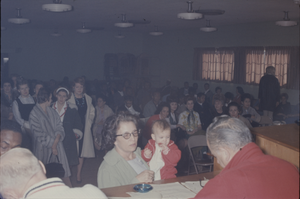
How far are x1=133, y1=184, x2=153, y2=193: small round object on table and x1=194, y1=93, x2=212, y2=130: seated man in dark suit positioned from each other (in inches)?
141

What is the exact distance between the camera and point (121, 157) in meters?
2.12

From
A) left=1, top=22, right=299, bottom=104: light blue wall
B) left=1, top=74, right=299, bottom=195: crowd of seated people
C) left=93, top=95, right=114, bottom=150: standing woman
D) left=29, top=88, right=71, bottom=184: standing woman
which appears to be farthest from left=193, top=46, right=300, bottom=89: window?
left=29, top=88, right=71, bottom=184: standing woman

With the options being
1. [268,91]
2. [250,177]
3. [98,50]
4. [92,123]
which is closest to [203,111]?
[268,91]

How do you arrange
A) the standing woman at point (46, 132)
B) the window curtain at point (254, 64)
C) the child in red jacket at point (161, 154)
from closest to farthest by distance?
the child in red jacket at point (161, 154) → the standing woman at point (46, 132) → the window curtain at point (254, 64)

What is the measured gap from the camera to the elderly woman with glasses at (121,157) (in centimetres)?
205

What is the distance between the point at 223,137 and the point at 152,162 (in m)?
1.25

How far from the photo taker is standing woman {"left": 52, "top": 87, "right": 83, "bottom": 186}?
392cm

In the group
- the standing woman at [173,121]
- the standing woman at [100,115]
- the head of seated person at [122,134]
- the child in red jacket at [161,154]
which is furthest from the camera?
the standing woman at [100,115]

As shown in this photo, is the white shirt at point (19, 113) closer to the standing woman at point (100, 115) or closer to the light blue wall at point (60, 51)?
the standing woman at point (100, 115)

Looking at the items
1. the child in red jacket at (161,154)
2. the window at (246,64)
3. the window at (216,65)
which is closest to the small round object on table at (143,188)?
the child in red jacket at (161,154)

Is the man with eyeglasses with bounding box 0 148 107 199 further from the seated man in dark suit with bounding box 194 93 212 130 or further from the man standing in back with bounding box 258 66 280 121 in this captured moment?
the man standing in back with bounding box 258 66 280 121

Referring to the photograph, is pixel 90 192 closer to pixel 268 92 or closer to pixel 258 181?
pixel 258 181

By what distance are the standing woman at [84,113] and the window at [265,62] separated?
20.6ft

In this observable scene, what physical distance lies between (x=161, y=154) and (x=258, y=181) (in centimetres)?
154
